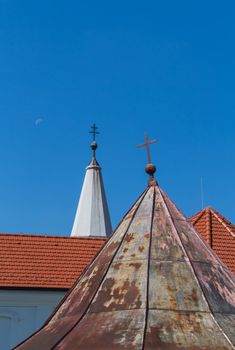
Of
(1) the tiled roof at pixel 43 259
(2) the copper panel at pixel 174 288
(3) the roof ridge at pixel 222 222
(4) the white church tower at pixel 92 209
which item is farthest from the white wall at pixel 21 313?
(2) the copper panel at pixel 174 288

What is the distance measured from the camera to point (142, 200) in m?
8.46

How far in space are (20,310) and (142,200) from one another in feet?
49.5

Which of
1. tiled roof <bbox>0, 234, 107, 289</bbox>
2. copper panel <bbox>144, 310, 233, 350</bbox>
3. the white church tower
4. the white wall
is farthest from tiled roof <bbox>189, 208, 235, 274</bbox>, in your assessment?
copper panel <bbox>144, 310, 233, 350</bbox>

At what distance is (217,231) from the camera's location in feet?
76.1

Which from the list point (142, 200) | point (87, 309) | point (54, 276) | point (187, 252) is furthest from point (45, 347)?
point (54, 276)

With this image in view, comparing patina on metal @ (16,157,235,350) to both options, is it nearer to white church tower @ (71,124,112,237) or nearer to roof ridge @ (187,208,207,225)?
roof ridge @ (187,208,207,225)

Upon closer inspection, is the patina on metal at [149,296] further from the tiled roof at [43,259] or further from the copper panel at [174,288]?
the tiled roof at [43,259]

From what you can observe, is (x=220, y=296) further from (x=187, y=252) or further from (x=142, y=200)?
(x=142, y=200)

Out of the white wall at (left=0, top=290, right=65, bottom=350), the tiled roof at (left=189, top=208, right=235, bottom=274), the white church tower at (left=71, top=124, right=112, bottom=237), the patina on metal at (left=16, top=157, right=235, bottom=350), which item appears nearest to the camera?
the patina on metal at (left=16, top=157, right=235, bottom=350)

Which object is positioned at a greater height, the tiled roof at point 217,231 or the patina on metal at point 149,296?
the tiled roof at point 217,231

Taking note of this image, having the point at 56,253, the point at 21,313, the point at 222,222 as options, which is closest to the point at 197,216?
the point at 222,222

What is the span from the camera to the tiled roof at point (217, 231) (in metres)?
22.0

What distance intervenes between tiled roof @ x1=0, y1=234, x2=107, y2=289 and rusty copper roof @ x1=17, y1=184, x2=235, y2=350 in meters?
14.3

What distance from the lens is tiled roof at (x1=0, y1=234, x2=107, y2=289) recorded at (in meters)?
22.2
